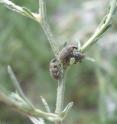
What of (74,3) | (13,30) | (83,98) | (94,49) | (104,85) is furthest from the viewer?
(74,3)

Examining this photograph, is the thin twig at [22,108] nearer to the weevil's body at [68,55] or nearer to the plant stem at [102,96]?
the weevil's body at [68,55]

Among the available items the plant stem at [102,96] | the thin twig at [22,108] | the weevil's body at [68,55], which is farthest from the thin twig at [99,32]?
the plant stem at [102,96]

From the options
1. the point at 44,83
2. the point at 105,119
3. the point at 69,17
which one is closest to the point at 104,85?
the point at 105,119

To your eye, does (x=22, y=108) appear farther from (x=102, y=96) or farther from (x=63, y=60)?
(x=102, y=96)

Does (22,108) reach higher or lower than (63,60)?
lower

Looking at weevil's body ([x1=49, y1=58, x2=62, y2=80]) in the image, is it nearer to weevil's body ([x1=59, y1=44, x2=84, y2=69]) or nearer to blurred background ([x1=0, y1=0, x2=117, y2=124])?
weevil's body ([x1=59, y1=44, x2=84, y2=69])

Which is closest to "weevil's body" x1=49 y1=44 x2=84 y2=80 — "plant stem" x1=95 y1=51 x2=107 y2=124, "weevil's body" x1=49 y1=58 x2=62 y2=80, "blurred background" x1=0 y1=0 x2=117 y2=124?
"weevil's body" x1=49 y1=58 x2=62 y2=80

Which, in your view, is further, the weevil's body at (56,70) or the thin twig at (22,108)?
the weevil's body at (56,70)

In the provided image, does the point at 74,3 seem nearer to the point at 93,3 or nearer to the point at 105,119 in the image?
the point at 93,3

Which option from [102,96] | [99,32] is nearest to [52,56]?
[102,96]
